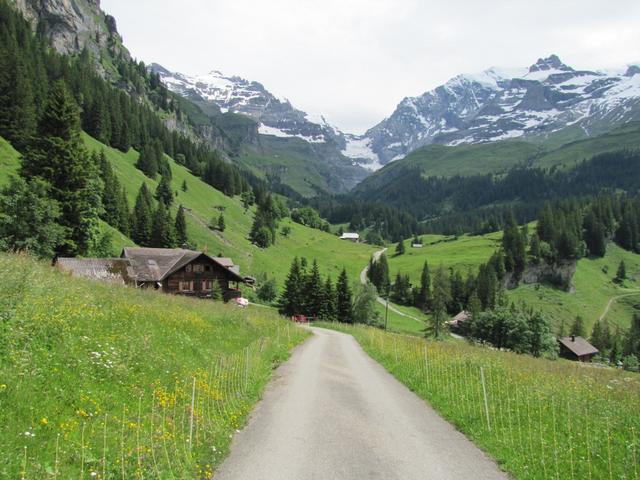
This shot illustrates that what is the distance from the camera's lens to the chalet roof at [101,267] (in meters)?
49.0

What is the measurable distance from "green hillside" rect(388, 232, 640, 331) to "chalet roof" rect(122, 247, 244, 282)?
10139 cm

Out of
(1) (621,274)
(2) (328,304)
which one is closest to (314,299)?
(2) (328,304)

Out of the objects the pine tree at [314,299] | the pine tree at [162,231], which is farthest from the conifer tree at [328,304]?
the pine tree at [162,231]

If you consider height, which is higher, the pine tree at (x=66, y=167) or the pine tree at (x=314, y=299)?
the pine tree at (x=66, y=167)

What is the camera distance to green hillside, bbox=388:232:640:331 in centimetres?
13288

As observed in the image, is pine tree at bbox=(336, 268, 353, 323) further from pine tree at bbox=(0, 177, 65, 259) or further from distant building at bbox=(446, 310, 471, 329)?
pine tree at bbox=(0, 177, 65, 259)

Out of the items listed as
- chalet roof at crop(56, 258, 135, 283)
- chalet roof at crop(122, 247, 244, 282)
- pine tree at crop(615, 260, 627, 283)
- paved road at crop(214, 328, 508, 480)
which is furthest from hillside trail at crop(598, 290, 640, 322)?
paved road at crop(214, 328, 508, 480)

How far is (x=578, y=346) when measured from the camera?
10194cm

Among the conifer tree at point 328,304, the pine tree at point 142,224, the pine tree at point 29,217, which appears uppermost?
the pine tree at point 142,224

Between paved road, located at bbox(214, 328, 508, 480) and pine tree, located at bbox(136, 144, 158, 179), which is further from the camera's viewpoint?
pine tree, located at bbox(136, 144, 158, 179)

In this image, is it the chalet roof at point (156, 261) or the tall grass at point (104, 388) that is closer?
the tall grass at point (104, 388)

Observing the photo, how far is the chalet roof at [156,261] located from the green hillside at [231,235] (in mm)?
29573

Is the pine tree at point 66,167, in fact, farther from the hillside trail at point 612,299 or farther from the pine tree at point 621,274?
the pine tree at point 621,274

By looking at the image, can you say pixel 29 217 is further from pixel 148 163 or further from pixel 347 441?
pixel 148 163
